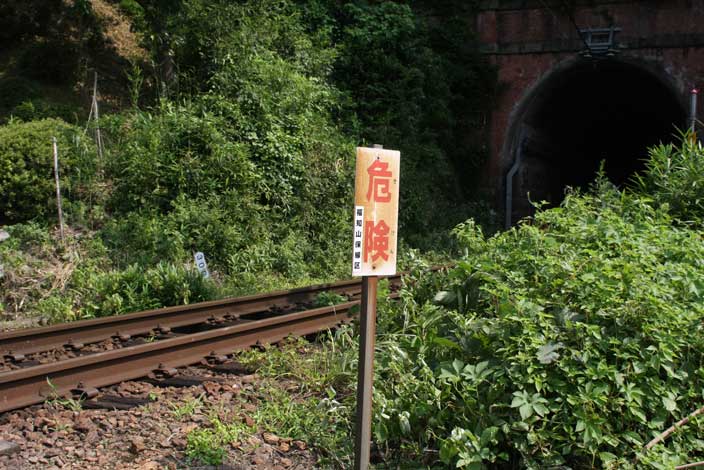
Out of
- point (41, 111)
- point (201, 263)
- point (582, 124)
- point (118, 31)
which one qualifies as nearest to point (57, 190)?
point (201, 263)

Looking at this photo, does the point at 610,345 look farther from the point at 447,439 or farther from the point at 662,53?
the point at 662,53

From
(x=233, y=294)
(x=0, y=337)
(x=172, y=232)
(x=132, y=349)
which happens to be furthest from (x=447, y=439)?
(x=172, y=232)

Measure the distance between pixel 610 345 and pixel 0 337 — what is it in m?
5.05

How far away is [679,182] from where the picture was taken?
6430mm

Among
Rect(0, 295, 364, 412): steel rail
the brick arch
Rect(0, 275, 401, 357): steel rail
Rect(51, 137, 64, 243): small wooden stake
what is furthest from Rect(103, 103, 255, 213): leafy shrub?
the brick arch

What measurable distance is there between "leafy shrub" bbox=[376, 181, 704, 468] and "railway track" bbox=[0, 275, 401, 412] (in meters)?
2.04

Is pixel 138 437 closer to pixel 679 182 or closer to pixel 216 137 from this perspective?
pixel 679 182

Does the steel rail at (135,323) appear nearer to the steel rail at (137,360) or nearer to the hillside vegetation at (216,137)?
the hillside vegetation at (216,137)

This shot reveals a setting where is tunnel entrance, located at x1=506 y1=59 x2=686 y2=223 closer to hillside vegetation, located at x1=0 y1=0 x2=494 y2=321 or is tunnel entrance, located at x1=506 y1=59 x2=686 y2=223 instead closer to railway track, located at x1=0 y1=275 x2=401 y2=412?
hillside vegetation, located at x1=0 y1=0 x2=494 y2=321

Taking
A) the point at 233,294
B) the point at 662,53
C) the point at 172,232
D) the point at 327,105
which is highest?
the point at 662,53

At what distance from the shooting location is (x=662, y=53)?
675 inches

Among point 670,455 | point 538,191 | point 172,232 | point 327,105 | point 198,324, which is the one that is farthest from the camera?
point 538,191

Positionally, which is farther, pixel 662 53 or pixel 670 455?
pixel 662 53

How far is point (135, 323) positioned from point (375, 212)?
4437 mm
